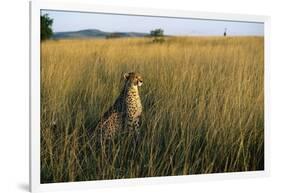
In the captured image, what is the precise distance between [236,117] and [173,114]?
0.72 metres

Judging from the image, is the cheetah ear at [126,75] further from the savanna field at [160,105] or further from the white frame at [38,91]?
the white frame at [38,91]

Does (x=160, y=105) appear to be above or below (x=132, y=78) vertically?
below

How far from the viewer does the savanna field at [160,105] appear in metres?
5.21

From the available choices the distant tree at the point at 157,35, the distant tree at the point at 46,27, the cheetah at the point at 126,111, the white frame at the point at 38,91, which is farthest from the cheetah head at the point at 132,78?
the distant tree at the point at 46,27

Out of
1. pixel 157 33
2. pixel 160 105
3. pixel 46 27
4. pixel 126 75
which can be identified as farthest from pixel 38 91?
pixel 157 33

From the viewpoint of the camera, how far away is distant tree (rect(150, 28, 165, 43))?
5609 mm

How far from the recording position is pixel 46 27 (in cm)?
516

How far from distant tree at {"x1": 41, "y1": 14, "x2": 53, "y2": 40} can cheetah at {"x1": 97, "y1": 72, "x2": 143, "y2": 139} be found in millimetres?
762

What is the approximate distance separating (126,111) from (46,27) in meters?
1.02

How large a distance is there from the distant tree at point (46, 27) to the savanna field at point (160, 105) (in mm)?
78

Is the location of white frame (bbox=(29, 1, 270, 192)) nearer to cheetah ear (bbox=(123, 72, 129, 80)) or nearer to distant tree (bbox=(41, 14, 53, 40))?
distant tree (bbox=(41, 14, 53, 40))

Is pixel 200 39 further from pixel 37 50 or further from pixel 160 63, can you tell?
pixel 37 50

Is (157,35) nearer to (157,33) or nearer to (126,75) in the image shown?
(157,33)
